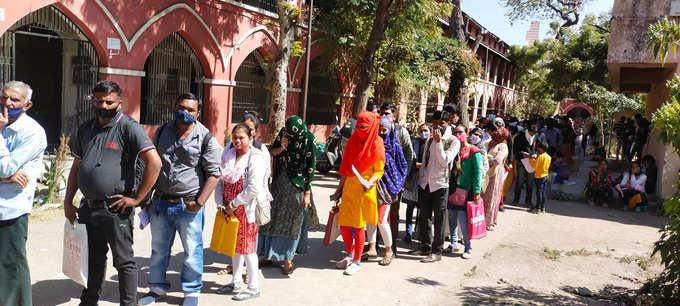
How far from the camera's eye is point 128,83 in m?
11.4

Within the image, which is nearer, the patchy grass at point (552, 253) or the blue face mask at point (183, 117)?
the blue face mask at point (183, 117)

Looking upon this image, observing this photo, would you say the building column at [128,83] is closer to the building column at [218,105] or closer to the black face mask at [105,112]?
the building column at [218,105]

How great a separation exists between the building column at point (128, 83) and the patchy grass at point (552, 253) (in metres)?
8.49

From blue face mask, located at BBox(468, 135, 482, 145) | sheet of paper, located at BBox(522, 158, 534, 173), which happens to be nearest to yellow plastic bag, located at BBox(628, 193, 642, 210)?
sheet of paper, located at BBox(522, 158, 534, 173)

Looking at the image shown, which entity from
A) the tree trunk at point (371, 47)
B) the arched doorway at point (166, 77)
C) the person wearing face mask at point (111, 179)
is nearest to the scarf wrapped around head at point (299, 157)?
the person wearing face mask at point (111, 179)

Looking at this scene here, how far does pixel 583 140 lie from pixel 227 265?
681 inches

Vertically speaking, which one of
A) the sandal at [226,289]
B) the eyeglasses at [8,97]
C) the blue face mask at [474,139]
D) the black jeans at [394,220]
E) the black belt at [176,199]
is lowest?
the sandal at [226,289]

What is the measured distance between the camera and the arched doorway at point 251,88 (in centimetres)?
1536

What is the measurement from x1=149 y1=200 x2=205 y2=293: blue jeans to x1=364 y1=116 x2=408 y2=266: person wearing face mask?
6.70 feet

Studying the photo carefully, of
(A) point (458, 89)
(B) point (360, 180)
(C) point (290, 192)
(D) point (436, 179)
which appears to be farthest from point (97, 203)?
(A) point (458, 89)

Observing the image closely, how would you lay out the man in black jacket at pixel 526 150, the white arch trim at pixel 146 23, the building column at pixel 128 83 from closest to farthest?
the man in black jacket at pixel 526 150 → the white arch trim at pixel 146 23 → the building column at pixel 128 83

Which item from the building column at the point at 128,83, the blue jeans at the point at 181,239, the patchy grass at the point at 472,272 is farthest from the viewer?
the building column at the point at 128,83

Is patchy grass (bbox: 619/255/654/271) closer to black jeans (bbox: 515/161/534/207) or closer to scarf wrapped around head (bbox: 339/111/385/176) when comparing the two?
black jeans (bbox: 515/161/534/207)

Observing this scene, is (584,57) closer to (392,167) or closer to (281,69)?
(281,69)
